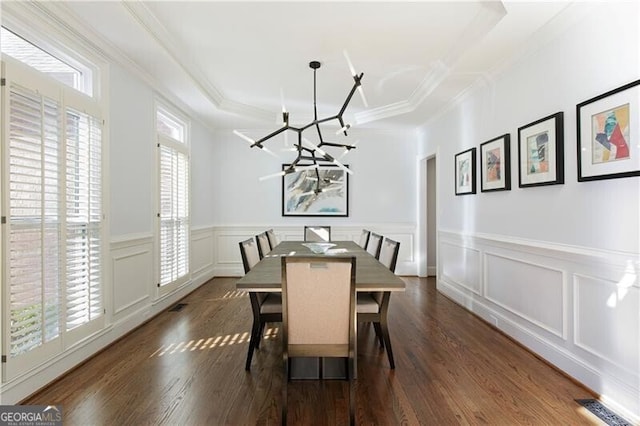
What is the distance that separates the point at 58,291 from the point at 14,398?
65 centimetres

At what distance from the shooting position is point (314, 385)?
2.26 meters

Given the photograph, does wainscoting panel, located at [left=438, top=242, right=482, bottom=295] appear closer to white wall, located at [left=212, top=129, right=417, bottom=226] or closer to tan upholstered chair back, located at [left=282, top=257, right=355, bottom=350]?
white wall, located at [left=212, top=129, right=417, bottom=226]

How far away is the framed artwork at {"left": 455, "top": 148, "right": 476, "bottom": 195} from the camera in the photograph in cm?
383

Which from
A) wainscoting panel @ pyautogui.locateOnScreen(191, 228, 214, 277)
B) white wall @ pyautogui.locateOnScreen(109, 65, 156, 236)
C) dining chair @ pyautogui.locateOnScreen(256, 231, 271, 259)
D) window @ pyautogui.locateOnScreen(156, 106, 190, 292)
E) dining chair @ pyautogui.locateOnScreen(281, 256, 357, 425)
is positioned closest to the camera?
dining chair @ pyautogui.locateOnScreen(281, 256, 357, 425)

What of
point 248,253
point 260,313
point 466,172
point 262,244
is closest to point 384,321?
point 260,313

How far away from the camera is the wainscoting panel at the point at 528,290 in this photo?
2529 millimetres

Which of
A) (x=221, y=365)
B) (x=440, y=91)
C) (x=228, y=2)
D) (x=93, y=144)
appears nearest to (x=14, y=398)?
(x=221, y=365)

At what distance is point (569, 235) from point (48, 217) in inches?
141

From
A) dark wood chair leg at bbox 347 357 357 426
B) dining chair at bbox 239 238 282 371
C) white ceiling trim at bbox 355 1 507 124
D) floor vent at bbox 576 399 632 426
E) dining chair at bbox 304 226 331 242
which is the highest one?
white ceiling trim at bbox 355 1 507 124

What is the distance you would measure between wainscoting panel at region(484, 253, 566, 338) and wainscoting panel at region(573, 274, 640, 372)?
0.54 ft

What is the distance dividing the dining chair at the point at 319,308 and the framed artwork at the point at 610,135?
1.67m

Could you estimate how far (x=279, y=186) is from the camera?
19.7ft

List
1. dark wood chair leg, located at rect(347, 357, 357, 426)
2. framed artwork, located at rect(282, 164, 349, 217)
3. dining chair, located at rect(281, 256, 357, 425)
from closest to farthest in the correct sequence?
dark wood chair leg, located at rect(347, 357, 357, 426) → dining chair, located at rect(281, 256, 357, 425) → framed artwork, located at rect(282, 164, 349, 217)

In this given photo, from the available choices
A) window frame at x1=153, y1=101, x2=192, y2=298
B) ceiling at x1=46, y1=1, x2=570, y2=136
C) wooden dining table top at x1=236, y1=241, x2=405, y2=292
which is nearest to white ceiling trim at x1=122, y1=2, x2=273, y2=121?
ceiling at x1=46, y1=1, x2=570, y2=136
